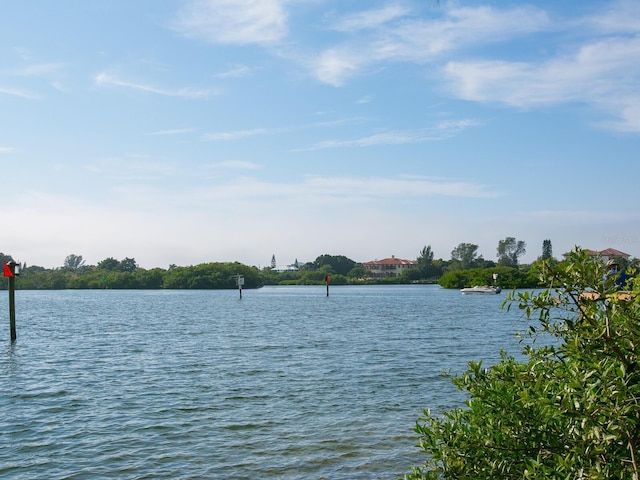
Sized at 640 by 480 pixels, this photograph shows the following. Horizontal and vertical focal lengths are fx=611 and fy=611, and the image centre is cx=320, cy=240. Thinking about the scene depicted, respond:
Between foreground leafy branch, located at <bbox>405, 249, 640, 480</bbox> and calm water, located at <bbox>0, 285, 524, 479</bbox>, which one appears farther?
calm water, located at <bbox>0, 285, 524, 479</bbox>

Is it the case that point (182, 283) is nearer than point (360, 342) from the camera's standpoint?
No

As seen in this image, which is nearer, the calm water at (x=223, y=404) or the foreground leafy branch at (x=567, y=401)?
the foreground leafy branch at (x=567, y=401)

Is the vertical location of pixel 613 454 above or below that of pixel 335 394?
above

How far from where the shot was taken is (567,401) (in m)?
4.44

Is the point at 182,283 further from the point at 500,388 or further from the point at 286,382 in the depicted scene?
the point at 500,388

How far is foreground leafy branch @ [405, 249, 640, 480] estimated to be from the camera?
4340 millimetres

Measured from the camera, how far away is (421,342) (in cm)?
3269

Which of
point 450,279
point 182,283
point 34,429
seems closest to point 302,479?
point 34,429

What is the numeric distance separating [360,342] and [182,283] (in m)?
161

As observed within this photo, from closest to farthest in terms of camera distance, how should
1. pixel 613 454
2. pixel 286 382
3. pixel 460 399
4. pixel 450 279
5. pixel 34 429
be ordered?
1. pixel 613 454
2. pixel 34 429
3. pixel 460 399
4. pixel 286 382
5. pixel 450 279

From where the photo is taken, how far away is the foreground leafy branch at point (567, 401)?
4.34 m

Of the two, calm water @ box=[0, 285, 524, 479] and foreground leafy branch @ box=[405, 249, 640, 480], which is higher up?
foreground leafy branch @ box=[405, 249, 640, 480]

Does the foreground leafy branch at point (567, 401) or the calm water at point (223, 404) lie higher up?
the foreground leafy branch at point (567, 401)

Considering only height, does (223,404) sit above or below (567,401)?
below
